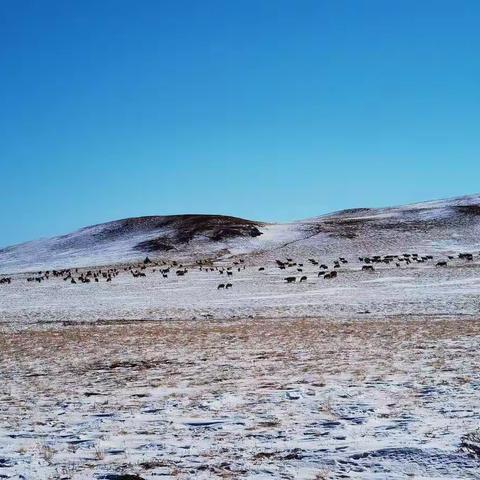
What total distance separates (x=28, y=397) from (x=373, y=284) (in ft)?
107

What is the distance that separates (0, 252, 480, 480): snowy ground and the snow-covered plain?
0.03 m

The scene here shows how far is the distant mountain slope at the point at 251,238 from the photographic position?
78438mm

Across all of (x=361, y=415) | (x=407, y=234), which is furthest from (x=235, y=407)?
(x=407, y=234)

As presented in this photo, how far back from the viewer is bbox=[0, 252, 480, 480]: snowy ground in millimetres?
6496

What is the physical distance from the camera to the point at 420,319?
72.9ft

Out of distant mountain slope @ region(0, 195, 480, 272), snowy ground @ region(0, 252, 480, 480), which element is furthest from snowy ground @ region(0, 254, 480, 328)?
distant mountain slope @ region(0, 195, 480, 272)

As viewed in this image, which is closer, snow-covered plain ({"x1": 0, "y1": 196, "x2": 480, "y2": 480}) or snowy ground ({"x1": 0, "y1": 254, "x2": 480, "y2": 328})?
snow-covered plain ({"x1": 0, "y1": 196, "x2": 480, "y2": 480})

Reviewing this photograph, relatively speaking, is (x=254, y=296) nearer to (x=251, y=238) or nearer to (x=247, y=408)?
(x=247, y=408)

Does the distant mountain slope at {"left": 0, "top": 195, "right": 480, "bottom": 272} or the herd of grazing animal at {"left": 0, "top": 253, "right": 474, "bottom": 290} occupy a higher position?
the distant mountain slope at {"left": 0, "top": 195, "right": 480, "bottom": 272}

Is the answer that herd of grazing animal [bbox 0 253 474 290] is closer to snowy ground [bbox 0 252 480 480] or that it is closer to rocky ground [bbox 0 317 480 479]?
snowy ground [bbox 0 252 480 480]

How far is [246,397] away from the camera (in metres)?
9.60

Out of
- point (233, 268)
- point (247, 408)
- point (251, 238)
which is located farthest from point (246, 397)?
point (251, 238)

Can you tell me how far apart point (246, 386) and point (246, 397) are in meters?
0.92

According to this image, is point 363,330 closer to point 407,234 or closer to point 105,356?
point 105,356
